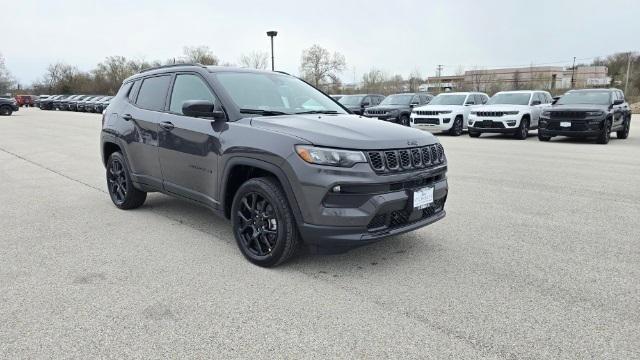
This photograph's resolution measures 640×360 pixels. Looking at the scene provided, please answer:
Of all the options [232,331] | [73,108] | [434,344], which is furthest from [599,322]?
[73,108]

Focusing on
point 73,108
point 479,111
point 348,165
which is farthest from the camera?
point 73,108

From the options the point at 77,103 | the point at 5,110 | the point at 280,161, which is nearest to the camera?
the point at 280,161

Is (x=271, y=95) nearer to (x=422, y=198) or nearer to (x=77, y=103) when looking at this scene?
(x=422, y=198)

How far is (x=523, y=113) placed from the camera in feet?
52.5

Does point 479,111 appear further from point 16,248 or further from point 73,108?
point 73,108

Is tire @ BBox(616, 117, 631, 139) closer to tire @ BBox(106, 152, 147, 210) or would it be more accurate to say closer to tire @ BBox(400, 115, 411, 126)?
tire @ BBox(400, 115, 411, 126)

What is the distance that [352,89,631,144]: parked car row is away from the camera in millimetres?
14203

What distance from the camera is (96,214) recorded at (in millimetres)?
5844

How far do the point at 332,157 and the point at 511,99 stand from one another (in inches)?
615

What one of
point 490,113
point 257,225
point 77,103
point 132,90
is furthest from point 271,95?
point 77,103

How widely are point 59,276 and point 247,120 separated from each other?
2.03 meters

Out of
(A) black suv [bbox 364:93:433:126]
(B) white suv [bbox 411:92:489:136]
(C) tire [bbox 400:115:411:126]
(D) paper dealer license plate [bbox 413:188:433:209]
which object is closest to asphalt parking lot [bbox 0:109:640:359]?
(D) paper dealer license plate [bbox 413:188:433:209]

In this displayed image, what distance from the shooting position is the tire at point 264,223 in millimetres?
3736

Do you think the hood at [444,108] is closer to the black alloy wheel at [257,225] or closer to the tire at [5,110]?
the black alloy wheel at [257,225]
